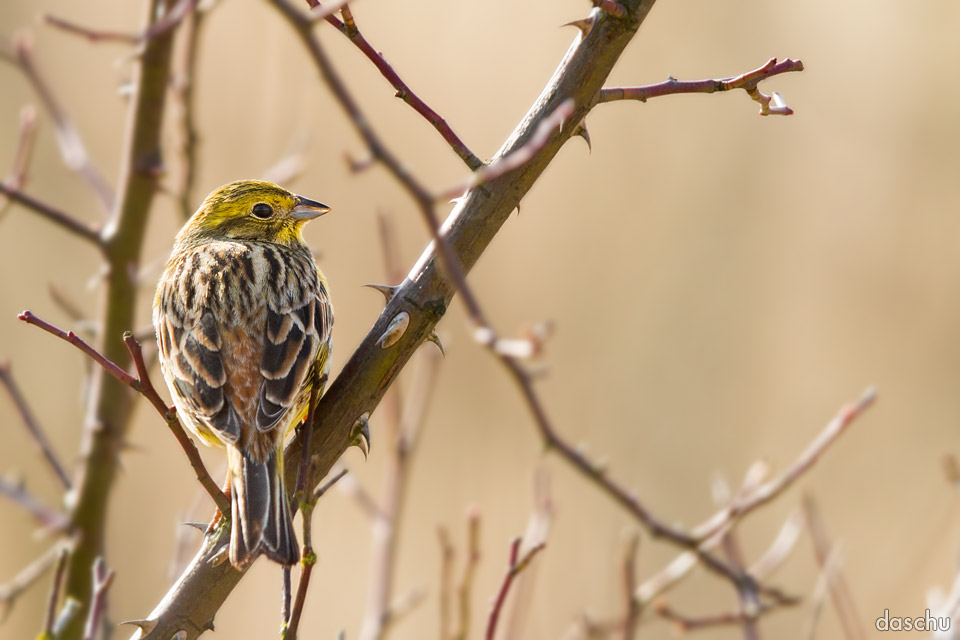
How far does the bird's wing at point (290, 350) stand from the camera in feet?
10.8

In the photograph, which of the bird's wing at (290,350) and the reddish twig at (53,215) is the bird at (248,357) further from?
the reddish twig at (53,215)

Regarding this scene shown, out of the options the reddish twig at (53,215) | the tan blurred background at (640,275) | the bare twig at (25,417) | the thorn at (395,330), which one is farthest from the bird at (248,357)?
the tan blurred background at (640,275)

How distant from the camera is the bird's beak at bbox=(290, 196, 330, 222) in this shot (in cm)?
459

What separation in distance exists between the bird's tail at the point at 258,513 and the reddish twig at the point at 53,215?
107cm

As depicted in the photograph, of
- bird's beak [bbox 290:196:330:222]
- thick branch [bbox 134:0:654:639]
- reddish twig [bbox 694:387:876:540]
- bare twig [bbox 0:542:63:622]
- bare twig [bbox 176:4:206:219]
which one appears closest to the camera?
thick branch [bbox 134:0:654:639]

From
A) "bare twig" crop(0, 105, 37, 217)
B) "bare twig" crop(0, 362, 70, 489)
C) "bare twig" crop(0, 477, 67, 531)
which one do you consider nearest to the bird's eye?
"bare twig" crop(0, 105, 37, 217)

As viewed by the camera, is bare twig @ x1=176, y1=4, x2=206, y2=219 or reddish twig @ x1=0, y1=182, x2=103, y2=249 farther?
bare twig @ x1=176, y1=4, x2=206, y2=219

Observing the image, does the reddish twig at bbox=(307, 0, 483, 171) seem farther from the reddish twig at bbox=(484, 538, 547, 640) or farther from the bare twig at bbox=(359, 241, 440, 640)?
the bare twig at bbox=(359, 241, 440, 640)

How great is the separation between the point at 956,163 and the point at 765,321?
57.9 inches

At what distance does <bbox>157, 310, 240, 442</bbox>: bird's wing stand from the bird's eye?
3.22 ft

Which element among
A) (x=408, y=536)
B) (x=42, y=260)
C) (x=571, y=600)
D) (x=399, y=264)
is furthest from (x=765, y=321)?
(x=42, y=260)

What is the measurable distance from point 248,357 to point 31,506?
92cm

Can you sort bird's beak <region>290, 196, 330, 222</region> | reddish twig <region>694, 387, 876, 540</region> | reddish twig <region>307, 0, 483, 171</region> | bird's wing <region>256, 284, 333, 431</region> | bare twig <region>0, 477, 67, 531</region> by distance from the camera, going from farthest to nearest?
bird's beak <region>290, 196, 330, 222</region>
bare twig <region>0, 477, 67, 531</region>
bird's wing <region>256, 284, 333, 431</region>
reddish twig <region>694, 387, 876, 540</region>
reddish twig <region>307, 0, 483, 171</region>

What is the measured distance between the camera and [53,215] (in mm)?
3617
